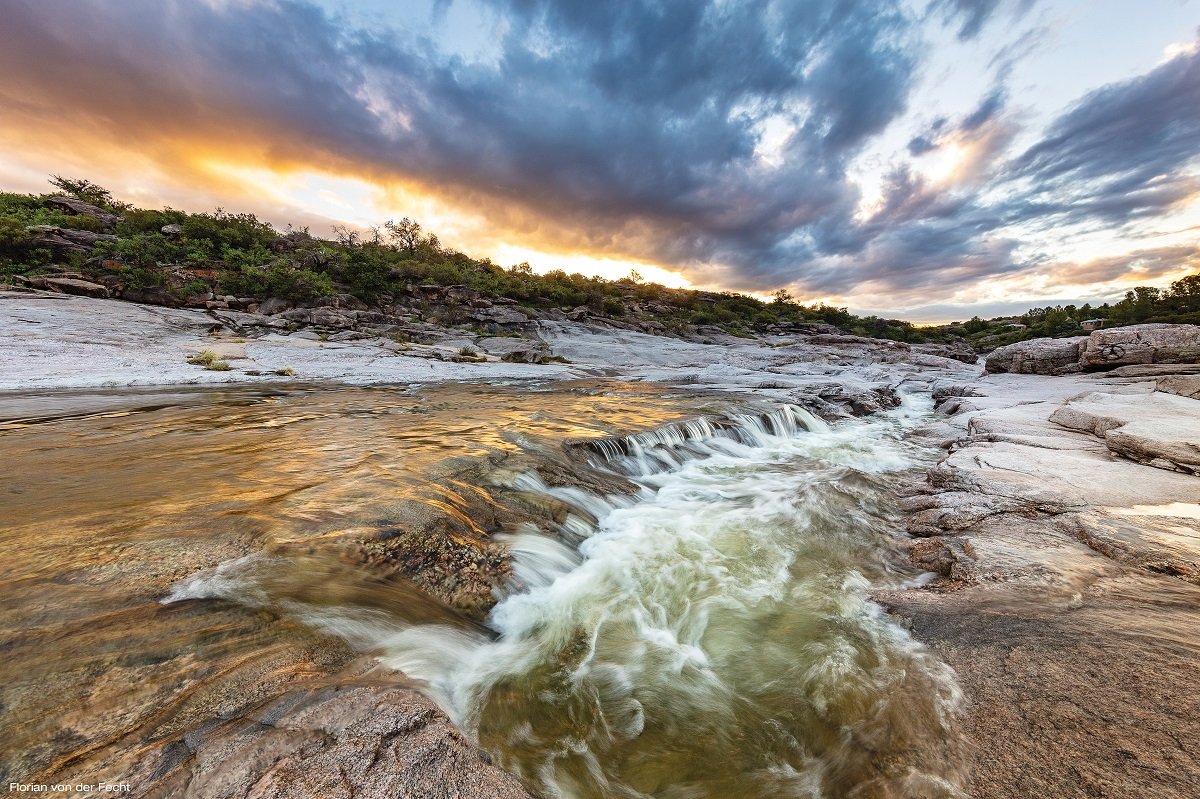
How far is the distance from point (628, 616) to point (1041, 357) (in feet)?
82.2

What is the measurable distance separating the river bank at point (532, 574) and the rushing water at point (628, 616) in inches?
2.3

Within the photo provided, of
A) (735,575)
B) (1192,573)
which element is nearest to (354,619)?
(735,575)

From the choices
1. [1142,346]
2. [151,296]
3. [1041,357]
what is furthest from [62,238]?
[1142,346]

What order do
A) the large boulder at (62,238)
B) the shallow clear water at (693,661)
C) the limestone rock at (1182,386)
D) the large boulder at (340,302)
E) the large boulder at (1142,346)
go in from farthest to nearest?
the large boulder at (340,302), the large boulder at (62,238), the large boulder at (1142,346), the limestone rock at (1182,386), the shallow clear water at (693,661)

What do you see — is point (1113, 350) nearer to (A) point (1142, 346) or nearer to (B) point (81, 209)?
(A) point (1142, 346)

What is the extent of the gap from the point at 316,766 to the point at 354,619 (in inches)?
52.6

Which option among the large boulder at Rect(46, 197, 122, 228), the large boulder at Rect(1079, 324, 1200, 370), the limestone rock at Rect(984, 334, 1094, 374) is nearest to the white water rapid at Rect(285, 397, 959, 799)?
the large boulder at Rect(1079, 324, 1200, 370)

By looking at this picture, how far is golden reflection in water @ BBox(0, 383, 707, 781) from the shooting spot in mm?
1840

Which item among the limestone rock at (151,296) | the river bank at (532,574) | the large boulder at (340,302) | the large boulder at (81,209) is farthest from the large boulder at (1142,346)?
the large boulder at (81,209)

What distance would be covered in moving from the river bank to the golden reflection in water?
2cm

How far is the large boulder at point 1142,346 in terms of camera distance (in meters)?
14.6

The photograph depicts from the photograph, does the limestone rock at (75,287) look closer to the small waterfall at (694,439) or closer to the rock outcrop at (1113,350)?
the small waterfall at (694,439)

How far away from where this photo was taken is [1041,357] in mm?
18922

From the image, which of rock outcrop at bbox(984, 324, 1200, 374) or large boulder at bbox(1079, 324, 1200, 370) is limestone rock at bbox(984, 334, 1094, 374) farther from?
large boulder at bbox(1079, 324, 1200, 370)
